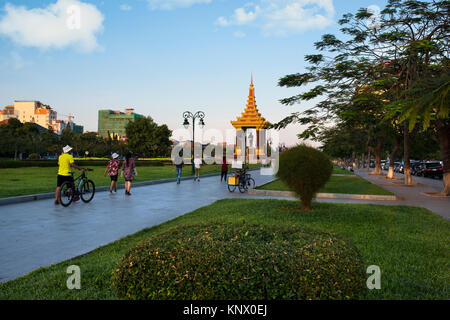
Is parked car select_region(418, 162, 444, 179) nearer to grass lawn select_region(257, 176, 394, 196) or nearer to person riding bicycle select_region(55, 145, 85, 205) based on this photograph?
grass lawn select_region(257, 176, 394, 196)

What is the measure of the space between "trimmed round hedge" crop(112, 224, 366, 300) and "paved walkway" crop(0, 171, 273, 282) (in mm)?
3280

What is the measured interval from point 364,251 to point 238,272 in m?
4.31

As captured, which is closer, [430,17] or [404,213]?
[404,213]

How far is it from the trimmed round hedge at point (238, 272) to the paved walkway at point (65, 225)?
129 inches

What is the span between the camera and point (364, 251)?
6078mm

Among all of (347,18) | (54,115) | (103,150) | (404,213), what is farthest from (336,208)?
(54,115)

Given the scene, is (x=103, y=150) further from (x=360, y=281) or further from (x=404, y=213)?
(x=360, y=281)

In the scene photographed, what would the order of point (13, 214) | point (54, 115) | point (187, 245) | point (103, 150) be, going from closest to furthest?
point (187, 245) → point (13, 214) → point (103, 150) → point (54, 115)

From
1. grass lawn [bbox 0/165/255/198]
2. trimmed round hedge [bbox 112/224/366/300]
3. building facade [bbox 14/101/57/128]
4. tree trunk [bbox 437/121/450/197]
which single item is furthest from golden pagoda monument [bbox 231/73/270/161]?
building facade [bbox 14/101/57/128]

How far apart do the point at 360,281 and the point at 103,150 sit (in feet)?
294

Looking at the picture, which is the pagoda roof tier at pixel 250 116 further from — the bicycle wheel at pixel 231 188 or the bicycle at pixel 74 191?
the bicycle at pixel 74 191

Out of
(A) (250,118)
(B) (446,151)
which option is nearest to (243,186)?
(B) (446,151)

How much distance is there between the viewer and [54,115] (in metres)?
187

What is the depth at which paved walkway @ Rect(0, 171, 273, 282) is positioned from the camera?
5984mm
